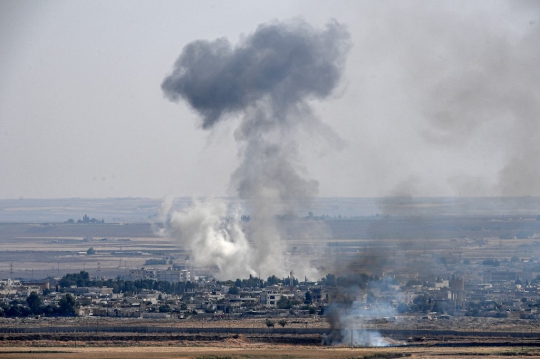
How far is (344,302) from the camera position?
90.7 metres

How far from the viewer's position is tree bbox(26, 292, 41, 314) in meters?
101

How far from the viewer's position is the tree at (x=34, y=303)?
10138cm

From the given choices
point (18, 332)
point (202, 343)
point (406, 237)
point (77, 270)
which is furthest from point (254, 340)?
point (77, 270)

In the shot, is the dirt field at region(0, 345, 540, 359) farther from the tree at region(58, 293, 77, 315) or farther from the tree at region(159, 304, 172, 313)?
the tree at region(58, 293, 77, 315)

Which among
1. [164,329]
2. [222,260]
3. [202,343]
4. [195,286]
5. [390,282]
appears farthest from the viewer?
[222,260]

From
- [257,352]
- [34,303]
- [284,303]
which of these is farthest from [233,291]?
[257,352]

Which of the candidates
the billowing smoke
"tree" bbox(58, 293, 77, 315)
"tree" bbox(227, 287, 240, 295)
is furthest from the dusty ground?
"tree" bbox(227, 287, 240, 295)

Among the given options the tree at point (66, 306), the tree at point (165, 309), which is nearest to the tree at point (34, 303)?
the tree at point (66, 306)

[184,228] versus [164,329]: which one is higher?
[184,228]

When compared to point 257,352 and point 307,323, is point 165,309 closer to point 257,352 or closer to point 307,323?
point 307,323

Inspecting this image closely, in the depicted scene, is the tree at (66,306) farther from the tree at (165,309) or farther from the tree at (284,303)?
the tree at (284,303)

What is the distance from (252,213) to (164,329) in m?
35.7

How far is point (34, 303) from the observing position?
103 metres

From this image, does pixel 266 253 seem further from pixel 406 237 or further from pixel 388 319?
pixel 388 319
